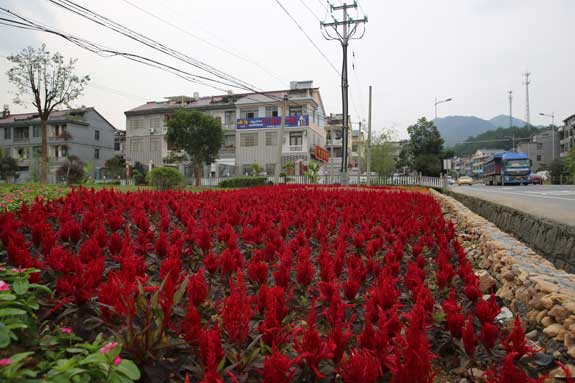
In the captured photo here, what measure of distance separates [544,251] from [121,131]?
215 feet

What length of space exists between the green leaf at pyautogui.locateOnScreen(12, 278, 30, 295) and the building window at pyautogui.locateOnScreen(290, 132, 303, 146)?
1651 inches

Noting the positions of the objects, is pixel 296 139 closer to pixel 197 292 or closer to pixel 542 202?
pixel 542 202

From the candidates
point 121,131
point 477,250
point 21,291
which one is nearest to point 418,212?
point 477,250

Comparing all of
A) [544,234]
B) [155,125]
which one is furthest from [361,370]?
[155,125]

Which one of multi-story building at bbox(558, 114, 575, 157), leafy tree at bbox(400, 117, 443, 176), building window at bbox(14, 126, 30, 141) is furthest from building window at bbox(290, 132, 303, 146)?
multi-story building at bbox(558, 114, 575, 157)

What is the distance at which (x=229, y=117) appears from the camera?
153 feet

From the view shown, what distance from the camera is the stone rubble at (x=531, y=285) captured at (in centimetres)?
213

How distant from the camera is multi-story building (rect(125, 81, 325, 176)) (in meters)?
43.3

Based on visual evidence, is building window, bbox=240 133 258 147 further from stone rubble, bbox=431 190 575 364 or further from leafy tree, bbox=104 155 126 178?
stone rubble, bbox=431 190 575 364

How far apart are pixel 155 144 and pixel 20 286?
49.4 metres

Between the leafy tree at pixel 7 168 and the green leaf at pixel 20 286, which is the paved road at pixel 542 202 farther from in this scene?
the leafy tree at pixel 7 168

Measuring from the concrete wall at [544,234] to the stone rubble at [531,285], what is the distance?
293 millimetres

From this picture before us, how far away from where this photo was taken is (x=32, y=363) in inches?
67.2

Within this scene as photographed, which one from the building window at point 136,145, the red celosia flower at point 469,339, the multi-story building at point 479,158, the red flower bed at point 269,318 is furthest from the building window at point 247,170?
the multi-story building at point 479,158
